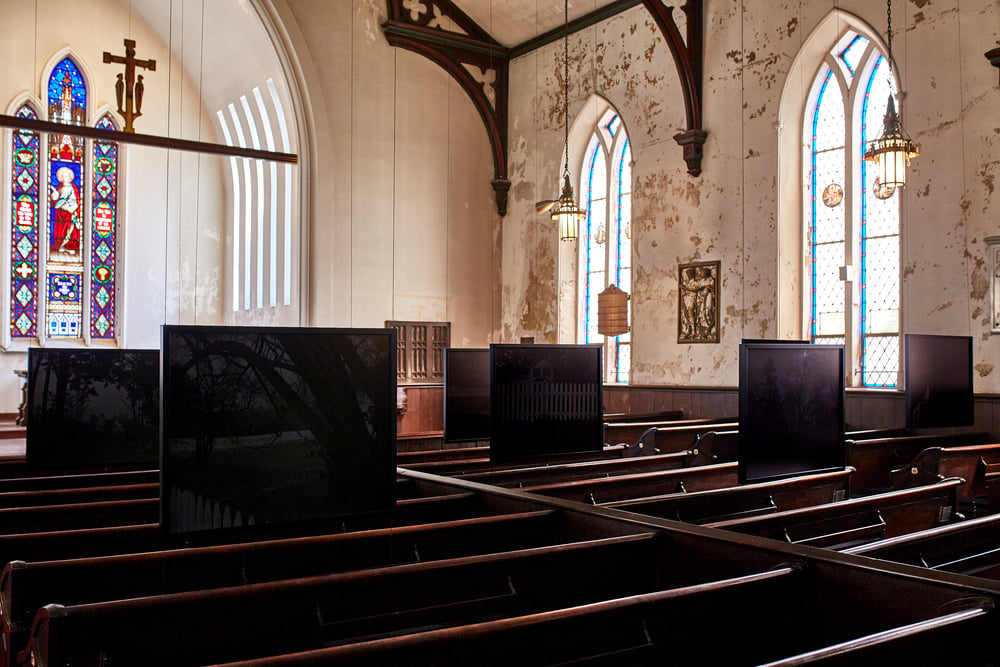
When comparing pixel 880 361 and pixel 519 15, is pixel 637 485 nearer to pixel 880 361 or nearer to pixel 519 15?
pixel 880 361

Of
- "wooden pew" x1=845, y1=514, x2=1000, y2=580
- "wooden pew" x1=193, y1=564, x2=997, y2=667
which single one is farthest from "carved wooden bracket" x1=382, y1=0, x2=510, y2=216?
"wooden pew" x1=193, y1=564, x2=997, y2=667

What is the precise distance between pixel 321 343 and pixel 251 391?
23 cm

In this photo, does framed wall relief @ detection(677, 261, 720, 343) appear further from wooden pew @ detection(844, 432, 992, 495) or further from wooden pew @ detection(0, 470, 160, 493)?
wooden pew @ detection(0, 470, 160, 493)

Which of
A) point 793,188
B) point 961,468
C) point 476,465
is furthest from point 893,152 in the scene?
point 476,465

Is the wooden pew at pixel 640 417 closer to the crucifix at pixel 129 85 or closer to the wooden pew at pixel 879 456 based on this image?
the wooden pew at pixel 879 456

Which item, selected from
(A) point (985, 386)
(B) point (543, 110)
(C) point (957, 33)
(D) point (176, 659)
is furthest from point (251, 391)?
A: (B) point (543, 110)

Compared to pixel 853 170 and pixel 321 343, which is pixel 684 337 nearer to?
pixel 853 170

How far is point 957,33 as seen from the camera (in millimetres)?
7266

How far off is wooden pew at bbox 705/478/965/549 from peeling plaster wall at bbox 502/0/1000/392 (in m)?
3.97

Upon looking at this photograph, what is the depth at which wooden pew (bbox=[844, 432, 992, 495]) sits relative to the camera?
5.68 m

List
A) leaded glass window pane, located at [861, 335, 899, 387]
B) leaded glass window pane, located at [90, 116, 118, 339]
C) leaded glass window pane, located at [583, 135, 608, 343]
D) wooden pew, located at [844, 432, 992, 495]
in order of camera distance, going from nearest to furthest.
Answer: wooden pew, located at [844, 432, 992, 495], leaded glass window pane, located at [861, 335, 899, 387], leaded glass window pane, located at [583, 135, 608, 343], leaded glass window pane, located at [90, 116, 118, 339]

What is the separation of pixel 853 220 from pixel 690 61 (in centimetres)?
260

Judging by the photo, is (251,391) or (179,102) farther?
(179,102)

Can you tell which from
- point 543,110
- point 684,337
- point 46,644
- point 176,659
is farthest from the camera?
point 543,110
